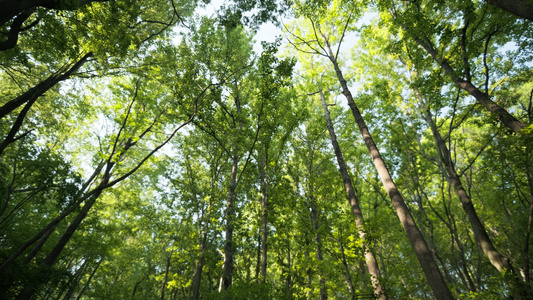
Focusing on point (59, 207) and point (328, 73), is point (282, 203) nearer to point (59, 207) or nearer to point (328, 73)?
point (59, 207)

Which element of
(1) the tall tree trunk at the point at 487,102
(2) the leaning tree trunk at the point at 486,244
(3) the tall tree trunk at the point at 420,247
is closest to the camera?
(3) the tall tree trunk at the point at 420,247

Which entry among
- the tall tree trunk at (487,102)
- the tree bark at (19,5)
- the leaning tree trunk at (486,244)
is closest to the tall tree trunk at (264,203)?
the leaning tree trunk at (486,244)

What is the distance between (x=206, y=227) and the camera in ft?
30.1

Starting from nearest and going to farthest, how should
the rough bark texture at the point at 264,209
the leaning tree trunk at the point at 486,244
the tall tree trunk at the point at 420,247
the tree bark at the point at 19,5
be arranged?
the tree bark at the point at 19,5 < the tall tree trunk at the point at 420,247 < the leaning tree trunk at the point at 486,244 < the rough bark texture at the point at 264,209

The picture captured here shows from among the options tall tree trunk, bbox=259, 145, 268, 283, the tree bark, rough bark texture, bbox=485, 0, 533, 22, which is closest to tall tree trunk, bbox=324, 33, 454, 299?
rough bark texture, bbox=485, 0, 533, 22

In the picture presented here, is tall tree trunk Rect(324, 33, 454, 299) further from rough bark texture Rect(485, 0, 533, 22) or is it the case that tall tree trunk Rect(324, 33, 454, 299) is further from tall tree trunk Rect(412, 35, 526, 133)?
rough bark texture Rect(485, 0, 533, 22)

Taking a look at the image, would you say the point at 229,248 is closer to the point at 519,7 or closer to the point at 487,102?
the point at 487,102

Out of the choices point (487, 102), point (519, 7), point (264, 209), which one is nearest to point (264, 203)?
point (264, 209)

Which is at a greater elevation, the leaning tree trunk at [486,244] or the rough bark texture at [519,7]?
the rough bark texture at [519,7]

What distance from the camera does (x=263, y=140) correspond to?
8.54 m

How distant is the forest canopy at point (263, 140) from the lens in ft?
19.3

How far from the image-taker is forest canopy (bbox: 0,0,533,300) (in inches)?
231

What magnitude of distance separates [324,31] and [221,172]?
10283 millimetres

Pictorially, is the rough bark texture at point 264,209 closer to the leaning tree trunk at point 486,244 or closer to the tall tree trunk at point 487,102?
the leaning tree trunk at point 486,244
